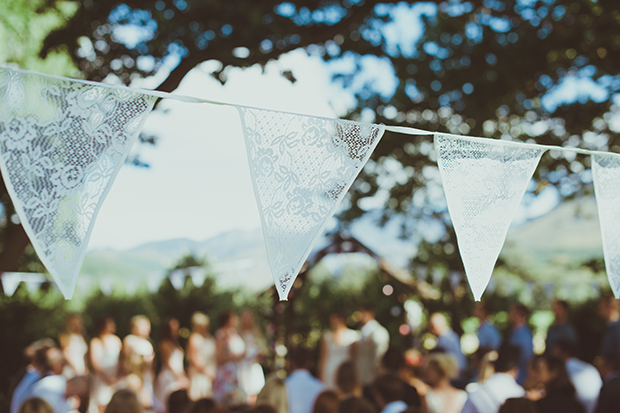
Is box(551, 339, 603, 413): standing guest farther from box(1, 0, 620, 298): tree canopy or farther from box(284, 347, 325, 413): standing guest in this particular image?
box(1, 0, 620, 298): tree canopy

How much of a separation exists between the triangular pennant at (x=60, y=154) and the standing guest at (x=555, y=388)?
9.68 ft

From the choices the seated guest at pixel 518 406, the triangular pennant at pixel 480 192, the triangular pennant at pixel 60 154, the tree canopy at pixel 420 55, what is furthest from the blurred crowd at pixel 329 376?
the tree canopy at pixel 420 55

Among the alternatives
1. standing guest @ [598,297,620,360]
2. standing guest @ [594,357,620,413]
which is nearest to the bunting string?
standing guest @ [594,357,620,413]

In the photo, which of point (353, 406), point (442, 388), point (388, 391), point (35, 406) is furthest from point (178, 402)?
point (442, 388)

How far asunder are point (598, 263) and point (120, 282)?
9149 mm

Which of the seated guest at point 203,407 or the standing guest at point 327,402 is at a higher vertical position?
the seated guest at point 203,407

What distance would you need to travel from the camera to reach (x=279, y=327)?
7.60 metres

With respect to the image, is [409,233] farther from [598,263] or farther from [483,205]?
[483,205]

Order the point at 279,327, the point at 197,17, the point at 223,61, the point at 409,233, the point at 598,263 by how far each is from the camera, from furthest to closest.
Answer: the point at 409,233 < the point at 279,327 < the point at 598,263 < the point at 197,17 < the point at 223,61

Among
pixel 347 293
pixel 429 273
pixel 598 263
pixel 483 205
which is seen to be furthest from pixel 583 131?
pixel 347 293

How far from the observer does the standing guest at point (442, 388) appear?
3.48 m

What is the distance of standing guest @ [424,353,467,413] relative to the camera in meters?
3.48

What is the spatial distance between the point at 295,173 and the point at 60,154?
0.93 metres

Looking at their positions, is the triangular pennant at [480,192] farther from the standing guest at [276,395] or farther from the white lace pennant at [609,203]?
the standing guest at [276,395]
